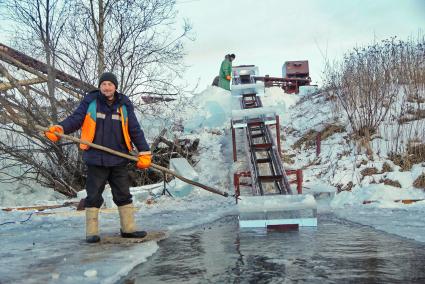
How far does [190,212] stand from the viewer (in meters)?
6.96

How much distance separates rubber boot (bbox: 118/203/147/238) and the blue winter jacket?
0.48 metres

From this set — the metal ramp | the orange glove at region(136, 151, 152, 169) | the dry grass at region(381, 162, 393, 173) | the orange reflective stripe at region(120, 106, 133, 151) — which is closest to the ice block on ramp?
the metal ramp

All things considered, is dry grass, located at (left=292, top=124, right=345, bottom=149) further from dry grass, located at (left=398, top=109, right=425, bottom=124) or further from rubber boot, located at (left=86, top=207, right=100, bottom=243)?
rubber boot, located at (left=86, top=207, right=100, bottom=243)

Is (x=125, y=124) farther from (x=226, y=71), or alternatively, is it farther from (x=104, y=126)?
(x=226, y=71)

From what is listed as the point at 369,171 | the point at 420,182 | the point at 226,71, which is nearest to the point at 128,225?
the point at 420,182

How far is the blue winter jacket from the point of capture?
441 cm

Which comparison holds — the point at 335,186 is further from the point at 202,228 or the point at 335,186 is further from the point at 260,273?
the point at 260,273

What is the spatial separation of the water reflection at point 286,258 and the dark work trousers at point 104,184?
678 millimetres

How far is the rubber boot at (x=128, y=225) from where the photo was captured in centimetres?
442

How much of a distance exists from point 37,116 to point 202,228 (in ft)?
20.9

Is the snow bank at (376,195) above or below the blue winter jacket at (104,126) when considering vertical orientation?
below

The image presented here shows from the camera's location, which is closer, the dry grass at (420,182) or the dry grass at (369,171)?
the dry grass at (420,182)

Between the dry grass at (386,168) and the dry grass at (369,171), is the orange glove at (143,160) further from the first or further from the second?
the dry grass at (386,168)

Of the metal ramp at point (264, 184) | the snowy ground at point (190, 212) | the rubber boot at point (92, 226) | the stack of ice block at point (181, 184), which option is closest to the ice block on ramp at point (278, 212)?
the metal ramp at point (264, 184)
